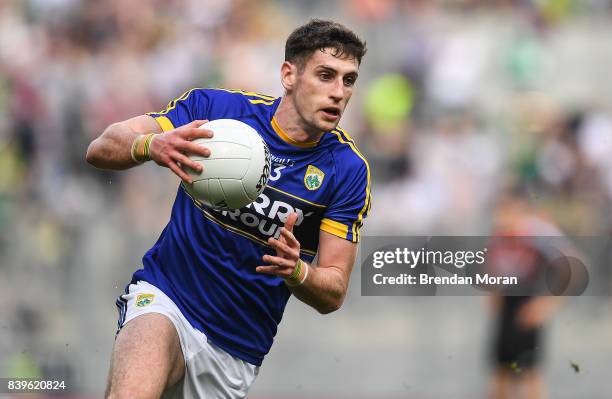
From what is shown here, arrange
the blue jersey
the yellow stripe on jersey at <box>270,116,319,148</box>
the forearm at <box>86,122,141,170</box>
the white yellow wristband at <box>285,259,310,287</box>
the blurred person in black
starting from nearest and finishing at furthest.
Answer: the white yellow wristband at <box>285,259,310,287</box> → the forearm at <box>86,122,141,170</box> → the blue jersey → the yellow stripe on jersey at <box>270,116,319,148</box> → the blurred person in black

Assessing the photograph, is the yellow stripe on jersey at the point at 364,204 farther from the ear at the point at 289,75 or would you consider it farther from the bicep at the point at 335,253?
the ear at the point at 289,75

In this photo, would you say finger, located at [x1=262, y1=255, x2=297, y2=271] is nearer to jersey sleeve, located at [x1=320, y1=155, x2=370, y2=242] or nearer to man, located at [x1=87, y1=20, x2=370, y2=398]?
man, located at [x1=87, y1=20, x2=370, y2=398]

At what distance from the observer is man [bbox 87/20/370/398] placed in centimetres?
524

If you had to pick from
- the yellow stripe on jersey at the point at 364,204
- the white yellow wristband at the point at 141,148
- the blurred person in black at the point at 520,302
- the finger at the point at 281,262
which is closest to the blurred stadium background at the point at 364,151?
the blurred person in black at the point at 520,302

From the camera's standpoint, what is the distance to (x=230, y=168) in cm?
479

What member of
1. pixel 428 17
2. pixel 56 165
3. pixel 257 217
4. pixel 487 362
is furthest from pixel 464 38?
pixel 257 217

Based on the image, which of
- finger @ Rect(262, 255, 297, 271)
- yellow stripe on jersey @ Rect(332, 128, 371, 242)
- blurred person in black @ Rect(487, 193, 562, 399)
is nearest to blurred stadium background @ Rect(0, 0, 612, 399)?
blurred person in black @ Rect(487, 193, 562, 399)

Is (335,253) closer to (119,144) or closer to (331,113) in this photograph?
(331,113)

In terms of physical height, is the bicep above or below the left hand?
above

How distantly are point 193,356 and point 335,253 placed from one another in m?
0.91

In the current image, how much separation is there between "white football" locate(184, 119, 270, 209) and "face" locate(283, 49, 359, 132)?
19.5 inches

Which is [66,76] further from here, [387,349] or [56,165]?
[387,349]

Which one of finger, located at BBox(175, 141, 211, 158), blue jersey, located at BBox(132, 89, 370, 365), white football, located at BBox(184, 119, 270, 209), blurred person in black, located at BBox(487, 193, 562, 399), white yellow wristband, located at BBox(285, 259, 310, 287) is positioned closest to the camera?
finger, located at BBox(175, 141, 211, 158)

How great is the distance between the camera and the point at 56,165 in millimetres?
10664
